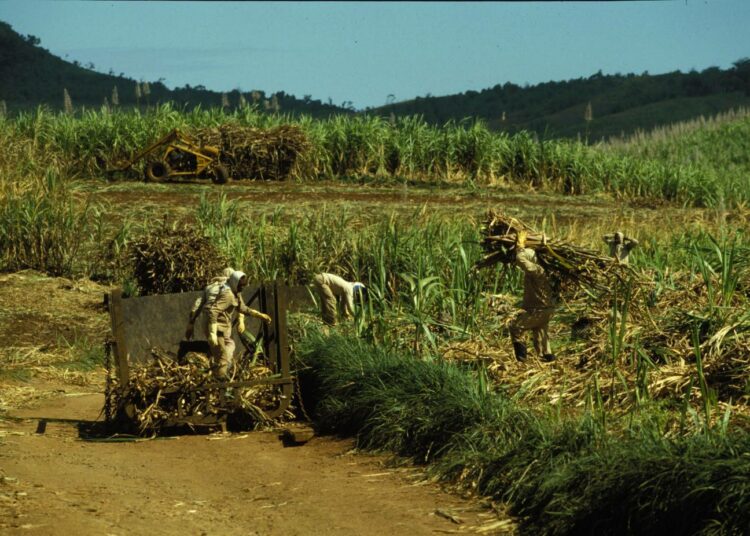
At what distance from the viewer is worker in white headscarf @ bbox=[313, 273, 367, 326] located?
12672 millimetres

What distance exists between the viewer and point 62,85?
75562mm

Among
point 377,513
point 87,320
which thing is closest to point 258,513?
point 377,513

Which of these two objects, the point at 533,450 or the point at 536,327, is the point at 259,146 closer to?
the point at 536,327

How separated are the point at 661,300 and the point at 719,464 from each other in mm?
5227

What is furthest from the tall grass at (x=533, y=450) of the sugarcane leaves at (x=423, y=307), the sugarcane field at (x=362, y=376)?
the sugarcane leaves at (x=423, y=307)

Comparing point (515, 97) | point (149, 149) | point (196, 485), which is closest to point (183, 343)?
point (196, 485)

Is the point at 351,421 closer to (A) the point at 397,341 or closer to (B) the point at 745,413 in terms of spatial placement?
(A) the point at 397,341

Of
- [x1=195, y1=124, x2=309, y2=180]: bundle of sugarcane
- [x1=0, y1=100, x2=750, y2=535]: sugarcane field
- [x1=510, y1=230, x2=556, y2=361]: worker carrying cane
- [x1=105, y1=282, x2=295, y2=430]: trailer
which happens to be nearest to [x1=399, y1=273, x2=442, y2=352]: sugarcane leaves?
[x1=0, y1=100, x2=750, y2=535]: sugarcane field

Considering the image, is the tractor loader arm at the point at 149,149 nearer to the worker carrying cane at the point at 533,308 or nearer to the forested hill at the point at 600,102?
the worker carrying cane at the point at 533,308

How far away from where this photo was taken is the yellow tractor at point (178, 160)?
78.8 ft

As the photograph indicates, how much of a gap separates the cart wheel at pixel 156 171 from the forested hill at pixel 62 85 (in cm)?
4529

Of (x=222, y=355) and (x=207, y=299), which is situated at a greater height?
(x=207, y=299)

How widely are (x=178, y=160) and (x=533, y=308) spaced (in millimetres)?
15707

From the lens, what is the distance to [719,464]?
19.4ft
